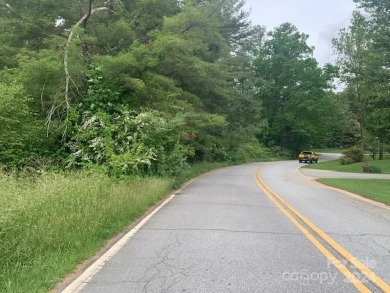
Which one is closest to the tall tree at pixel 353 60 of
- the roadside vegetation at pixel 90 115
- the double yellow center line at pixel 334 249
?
the roadside vegetation at pixel 90 115

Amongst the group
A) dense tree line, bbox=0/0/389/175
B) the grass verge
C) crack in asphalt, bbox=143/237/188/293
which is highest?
dense tree line, bbox=0/0/389/175

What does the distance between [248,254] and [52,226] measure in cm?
324

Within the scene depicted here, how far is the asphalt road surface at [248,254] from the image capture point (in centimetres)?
514

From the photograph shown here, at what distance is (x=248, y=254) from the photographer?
6.55 m

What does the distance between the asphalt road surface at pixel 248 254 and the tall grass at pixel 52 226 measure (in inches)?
18.3

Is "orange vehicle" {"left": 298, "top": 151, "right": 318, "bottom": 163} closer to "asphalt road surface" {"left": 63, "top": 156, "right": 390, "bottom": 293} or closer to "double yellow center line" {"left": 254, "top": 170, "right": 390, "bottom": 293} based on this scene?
"asphalt road surface" {"left": 63, "top": 156, "right": 390, "bottom": 293}

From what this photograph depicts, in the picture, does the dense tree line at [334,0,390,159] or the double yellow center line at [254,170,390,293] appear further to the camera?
the dense tree line at [334,0,390,159]

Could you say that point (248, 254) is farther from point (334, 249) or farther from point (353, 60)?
point (353, 60)

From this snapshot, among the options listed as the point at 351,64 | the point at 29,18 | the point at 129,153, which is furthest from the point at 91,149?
the point at 351,64

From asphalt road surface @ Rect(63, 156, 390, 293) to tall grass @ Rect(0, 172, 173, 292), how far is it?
465 mm

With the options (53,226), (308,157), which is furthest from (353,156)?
(53,226)

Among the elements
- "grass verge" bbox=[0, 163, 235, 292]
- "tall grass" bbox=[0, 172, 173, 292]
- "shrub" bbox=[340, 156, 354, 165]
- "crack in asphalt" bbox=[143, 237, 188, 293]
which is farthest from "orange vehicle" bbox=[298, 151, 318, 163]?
"crack in asphalt" bbox=[143, 237, 188, 293]

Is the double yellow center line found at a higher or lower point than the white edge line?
higher

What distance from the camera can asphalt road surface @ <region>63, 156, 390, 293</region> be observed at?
514 centimetres
